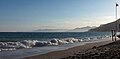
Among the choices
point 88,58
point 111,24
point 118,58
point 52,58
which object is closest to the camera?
point 118,58

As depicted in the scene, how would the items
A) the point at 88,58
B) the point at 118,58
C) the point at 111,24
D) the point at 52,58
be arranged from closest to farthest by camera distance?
the point at 118,58, the point at 88,58, the point at 52,58, the point at 111,24

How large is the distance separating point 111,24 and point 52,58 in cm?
3128

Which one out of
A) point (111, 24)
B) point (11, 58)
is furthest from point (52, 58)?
point (111, 24)

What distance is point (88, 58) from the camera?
1309cm

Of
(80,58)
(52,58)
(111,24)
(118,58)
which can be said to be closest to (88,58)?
(80,58)

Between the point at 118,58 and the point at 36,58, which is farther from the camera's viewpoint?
the point at 36,58

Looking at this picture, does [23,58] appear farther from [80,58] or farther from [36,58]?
[80,58]

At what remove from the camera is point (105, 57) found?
12.8 meters

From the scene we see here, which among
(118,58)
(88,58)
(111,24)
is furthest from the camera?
(111,24)

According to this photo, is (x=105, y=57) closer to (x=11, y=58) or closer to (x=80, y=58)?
(x=80, y=58)

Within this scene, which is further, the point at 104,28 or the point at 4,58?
the point at 104,28

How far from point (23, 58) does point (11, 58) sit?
0.75 meters

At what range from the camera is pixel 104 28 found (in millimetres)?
47438

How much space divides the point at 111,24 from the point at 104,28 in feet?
6.32
